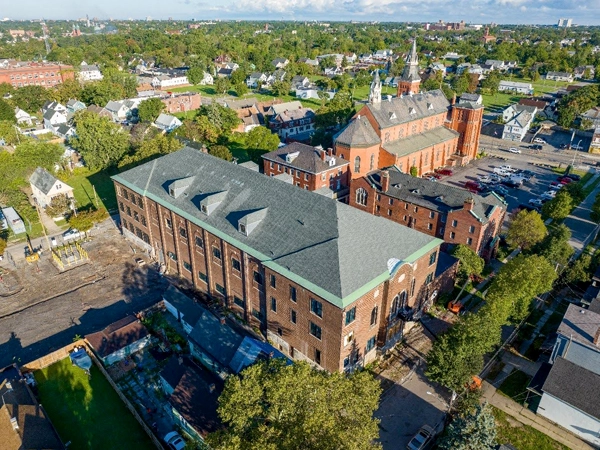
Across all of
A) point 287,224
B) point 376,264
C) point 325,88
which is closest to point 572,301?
point 376,264

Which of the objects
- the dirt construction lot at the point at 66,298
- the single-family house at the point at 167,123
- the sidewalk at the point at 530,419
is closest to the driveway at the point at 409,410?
the sidewalk at the point at 530,419

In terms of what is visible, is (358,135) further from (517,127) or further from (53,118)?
(53,118)

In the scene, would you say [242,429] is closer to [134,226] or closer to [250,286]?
[250,286]

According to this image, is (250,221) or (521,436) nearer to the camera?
(521,436)

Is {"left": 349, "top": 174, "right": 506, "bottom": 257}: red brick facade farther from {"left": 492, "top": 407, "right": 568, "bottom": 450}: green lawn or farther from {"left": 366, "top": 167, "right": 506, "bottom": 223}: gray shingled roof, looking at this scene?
{"left": 492, "top": 407, "right": 568, "bottom": 450}: green lawn

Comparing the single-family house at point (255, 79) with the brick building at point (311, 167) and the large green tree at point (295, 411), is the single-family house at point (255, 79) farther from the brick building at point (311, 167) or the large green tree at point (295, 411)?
the large green tree at point (295, 411)

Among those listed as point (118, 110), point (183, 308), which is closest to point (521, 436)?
point (183, 308)
